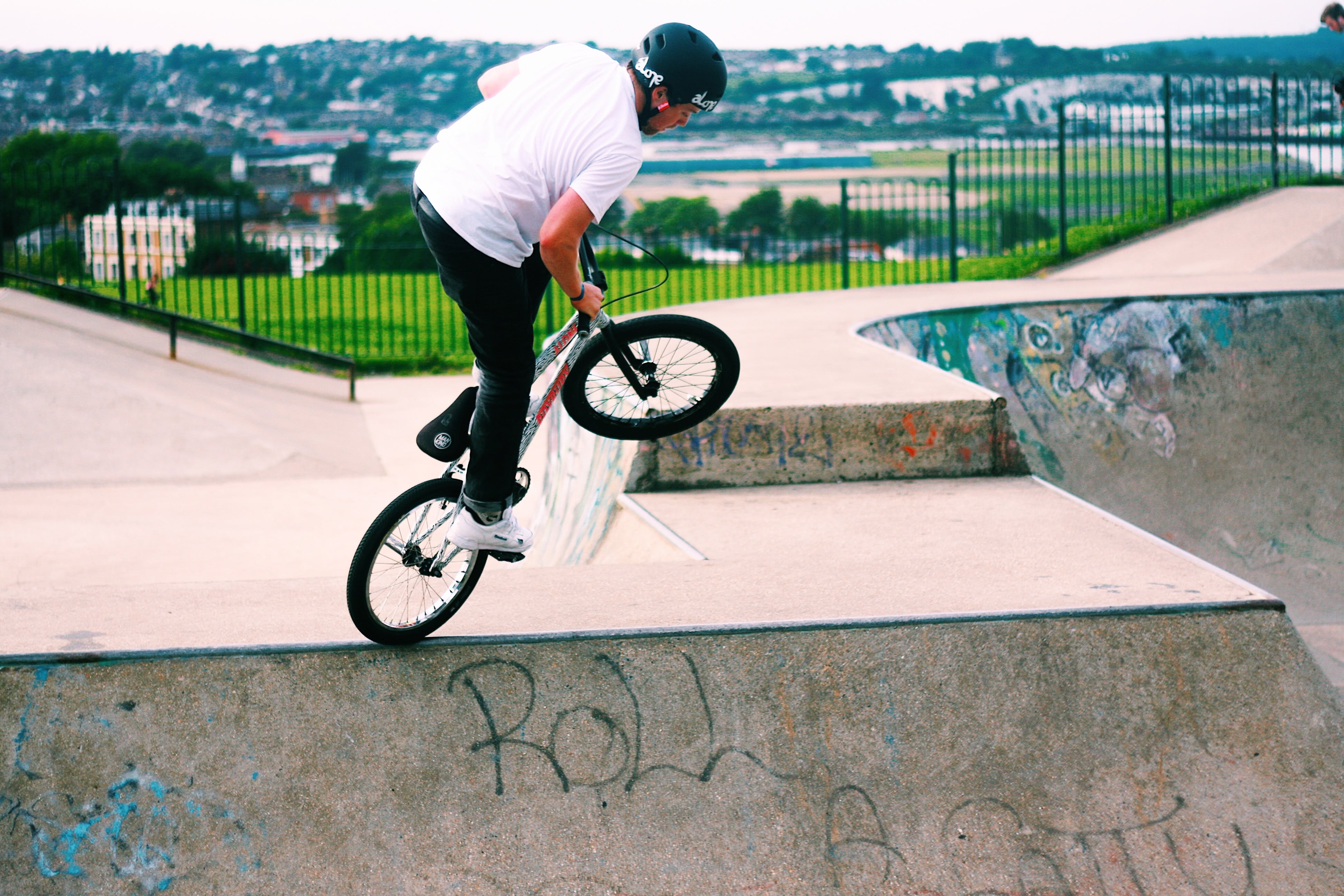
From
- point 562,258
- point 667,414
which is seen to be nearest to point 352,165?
point 667,414

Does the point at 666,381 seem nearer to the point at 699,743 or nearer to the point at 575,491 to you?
the point at 699,743

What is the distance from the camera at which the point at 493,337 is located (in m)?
3.54

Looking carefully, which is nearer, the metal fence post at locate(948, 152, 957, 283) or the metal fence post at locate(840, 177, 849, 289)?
the metal fence post at locate(948, 152, 957, 283)

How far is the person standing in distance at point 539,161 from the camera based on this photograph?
3285 millimetres

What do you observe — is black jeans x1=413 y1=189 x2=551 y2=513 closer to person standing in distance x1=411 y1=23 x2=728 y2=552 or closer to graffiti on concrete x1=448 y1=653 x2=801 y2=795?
person standing in distance x1=411 y1=23 x2=728 y2=552

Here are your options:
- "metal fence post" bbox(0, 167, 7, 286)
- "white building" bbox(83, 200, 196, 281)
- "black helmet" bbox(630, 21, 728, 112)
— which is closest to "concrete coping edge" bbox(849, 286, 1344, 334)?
"black helmet" bbox(630, 21, 728, 112)

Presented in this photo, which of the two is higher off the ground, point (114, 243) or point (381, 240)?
point (381, 240)

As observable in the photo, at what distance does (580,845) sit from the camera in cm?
352

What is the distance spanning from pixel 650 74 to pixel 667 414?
1.30 m

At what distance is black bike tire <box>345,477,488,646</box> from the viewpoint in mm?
3613

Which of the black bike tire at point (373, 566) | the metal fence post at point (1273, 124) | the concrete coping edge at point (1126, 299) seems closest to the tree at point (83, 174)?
the concrete coping edge at point (1126, 299)

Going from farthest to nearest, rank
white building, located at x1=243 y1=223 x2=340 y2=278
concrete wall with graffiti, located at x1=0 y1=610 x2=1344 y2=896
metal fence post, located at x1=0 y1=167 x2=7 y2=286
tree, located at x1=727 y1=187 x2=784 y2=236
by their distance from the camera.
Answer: tree, located at x1=727 y1=187 x2=784 y2=236 < white building, located at x1=243 y1=223 x2=340 y2=278 < metal fence post, located at x1=0 y1=167 x2=7 y2=286 < concrete wall with graffiti, located at x1=0 y1=610 x2=1344 y2=896

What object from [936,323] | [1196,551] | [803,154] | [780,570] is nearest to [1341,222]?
[936,323]

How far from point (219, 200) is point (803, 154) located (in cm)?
11723
